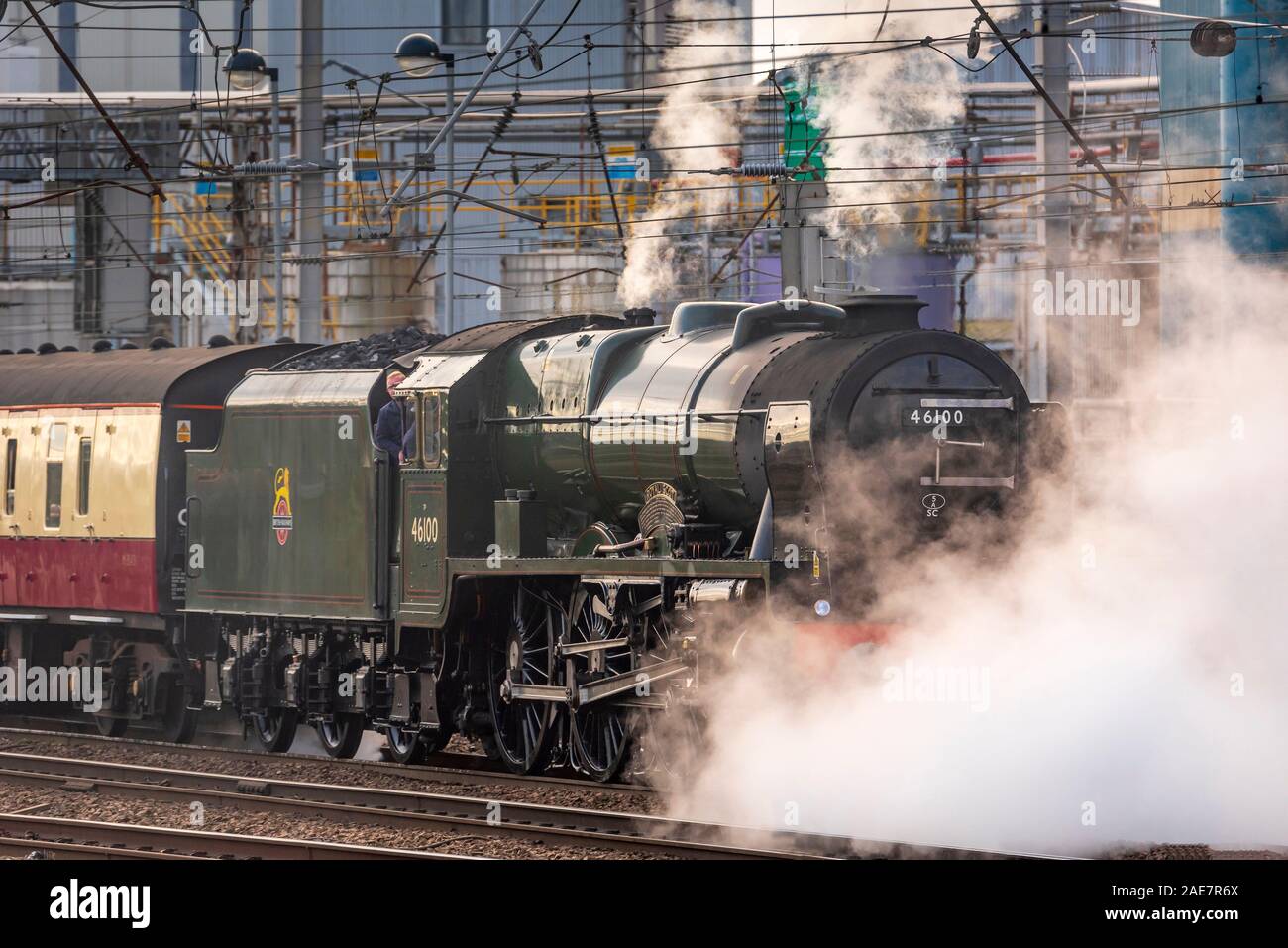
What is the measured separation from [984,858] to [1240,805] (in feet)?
6.35

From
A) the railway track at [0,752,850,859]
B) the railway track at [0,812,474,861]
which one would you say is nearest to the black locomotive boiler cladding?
the railway track at [0,752,850,859]

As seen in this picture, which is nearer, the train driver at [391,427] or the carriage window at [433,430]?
the carriage window at [433,430]

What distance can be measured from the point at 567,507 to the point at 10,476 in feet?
27.7

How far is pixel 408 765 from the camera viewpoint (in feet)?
52.3

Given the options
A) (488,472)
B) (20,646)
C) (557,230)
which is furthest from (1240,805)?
(557,230)

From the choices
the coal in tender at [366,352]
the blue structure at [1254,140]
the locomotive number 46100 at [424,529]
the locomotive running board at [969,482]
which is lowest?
the locomotive number 46100 at [424,529]

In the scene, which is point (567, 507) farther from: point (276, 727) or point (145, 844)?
point (276, 727)

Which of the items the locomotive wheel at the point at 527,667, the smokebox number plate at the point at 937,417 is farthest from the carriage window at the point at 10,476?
the smokebox number plate at the point at 937,417

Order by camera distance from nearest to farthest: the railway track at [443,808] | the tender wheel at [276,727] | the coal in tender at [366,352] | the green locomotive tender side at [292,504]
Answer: the railway track at [443,808]
the green locomotive tender side at [292,504]
the coal in tender at [366,352]
the tender wheel at [276,727]

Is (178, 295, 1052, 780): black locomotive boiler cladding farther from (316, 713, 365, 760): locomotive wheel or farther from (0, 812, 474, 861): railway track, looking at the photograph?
(0, 812, 474, 861): railway track

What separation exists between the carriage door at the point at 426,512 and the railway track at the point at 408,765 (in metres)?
1.33

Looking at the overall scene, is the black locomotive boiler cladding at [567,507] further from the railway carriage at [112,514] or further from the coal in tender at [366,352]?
the railway carriage at [112,514]

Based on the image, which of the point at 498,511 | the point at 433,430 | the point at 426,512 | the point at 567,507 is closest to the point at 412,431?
the point at 433,430

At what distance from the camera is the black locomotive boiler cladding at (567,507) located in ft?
37.4
